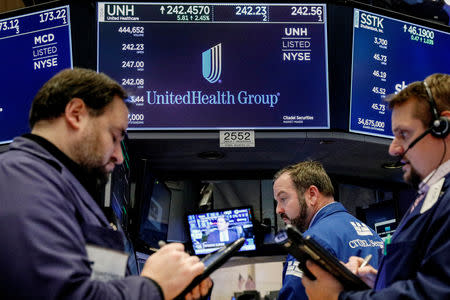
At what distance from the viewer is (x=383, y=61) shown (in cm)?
402

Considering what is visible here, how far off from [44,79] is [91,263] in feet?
8.96

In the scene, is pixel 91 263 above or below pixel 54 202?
below

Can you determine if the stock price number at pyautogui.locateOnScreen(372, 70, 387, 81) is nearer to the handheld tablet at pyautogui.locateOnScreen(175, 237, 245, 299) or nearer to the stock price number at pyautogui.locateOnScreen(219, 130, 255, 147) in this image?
the stock price number at pyautogui.locateOnScreen(219, 130, 255, 147)

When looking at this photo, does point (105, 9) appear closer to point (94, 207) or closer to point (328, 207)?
point (328, 207)

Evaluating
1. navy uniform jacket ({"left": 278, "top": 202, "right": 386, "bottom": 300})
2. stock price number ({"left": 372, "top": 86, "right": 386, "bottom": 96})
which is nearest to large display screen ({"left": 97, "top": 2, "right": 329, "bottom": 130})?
stock price number ({"left": 372, "top": 86, "right": 386, "bottom": 96})

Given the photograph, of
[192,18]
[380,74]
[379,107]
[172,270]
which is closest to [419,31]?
[380,74]

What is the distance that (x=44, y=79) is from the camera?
369 cm

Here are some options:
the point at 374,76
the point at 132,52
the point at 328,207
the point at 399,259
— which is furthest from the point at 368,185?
the point at 399,259

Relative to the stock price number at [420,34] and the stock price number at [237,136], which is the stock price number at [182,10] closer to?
the stock price number at [237,136]

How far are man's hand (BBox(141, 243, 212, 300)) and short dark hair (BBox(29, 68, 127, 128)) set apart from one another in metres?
0.47

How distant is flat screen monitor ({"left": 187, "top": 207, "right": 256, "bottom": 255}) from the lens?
4684 mm

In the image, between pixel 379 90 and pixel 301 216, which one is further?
pixel 379 90

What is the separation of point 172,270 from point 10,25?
317 centimetres

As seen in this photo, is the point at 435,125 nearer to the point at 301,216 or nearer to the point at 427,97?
the point at 427,97
